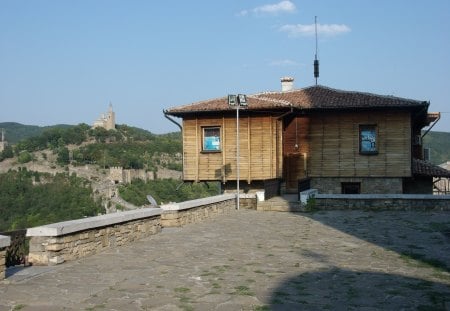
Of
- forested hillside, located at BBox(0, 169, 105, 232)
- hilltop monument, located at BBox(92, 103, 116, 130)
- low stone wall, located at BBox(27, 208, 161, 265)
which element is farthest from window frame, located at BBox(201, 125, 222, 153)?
hilltop monument, located at BBox(92, 103, 116, 130)

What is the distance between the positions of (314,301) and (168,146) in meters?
109

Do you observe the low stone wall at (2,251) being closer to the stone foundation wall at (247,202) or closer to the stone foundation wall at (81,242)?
the stone foundation wall at (81,242)

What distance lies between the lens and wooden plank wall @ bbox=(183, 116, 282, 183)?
19.2 meters

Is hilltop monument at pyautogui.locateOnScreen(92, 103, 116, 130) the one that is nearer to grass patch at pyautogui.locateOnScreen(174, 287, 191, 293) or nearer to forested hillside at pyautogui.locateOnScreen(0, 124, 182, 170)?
forested hillside at pyautogui.locateOnScreen(0, 124, 182, 170)

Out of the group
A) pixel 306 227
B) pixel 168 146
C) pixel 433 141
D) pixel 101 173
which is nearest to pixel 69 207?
pixel 101 173

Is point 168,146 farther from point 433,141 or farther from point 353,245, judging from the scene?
point 353,245

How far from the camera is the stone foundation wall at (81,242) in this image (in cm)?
706

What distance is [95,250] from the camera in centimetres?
816

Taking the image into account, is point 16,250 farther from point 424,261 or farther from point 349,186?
point 349,186

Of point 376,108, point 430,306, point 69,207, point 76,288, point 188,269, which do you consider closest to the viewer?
point 430,306

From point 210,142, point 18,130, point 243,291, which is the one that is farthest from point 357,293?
point 18,130

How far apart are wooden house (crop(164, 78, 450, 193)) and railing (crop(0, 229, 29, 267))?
1222 cm

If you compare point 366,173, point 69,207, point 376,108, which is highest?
point 376,108

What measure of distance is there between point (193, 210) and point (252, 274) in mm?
6330
